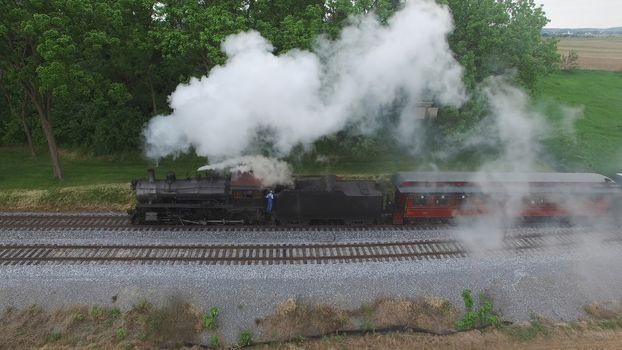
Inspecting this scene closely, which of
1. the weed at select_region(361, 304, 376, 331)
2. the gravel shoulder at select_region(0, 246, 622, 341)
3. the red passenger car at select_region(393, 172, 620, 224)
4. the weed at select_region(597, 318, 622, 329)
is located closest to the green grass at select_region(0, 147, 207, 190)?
the gravel shoulder at select_region(0, 246, 622, 341)

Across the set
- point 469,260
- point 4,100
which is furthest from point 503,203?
point 4,100

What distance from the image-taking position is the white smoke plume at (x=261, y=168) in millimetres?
15792

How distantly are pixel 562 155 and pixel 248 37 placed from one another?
1900 centimetres

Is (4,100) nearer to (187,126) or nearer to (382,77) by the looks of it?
(187,126)

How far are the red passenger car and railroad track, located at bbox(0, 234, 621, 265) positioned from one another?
160cm

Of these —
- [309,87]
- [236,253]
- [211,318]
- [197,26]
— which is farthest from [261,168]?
[197,26]

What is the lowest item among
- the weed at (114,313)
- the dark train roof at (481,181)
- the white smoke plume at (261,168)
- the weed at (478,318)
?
the weed at (478,318)

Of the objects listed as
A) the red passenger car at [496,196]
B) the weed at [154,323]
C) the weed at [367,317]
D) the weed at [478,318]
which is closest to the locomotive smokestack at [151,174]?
the weed at [154,323]

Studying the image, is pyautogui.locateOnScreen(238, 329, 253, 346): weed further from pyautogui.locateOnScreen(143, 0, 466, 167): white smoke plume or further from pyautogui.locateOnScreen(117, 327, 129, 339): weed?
pyautogui.locateOnScreen(143, 0, 466, 167): white smoke plume

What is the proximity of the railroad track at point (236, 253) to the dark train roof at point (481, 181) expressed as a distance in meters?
2.27

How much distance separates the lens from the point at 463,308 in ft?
40.3

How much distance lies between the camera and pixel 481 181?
16.9 metres

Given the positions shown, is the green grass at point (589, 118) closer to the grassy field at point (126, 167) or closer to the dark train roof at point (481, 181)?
the grassy field at point (126, 167)

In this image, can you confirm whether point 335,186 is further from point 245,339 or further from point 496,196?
point 245,339
